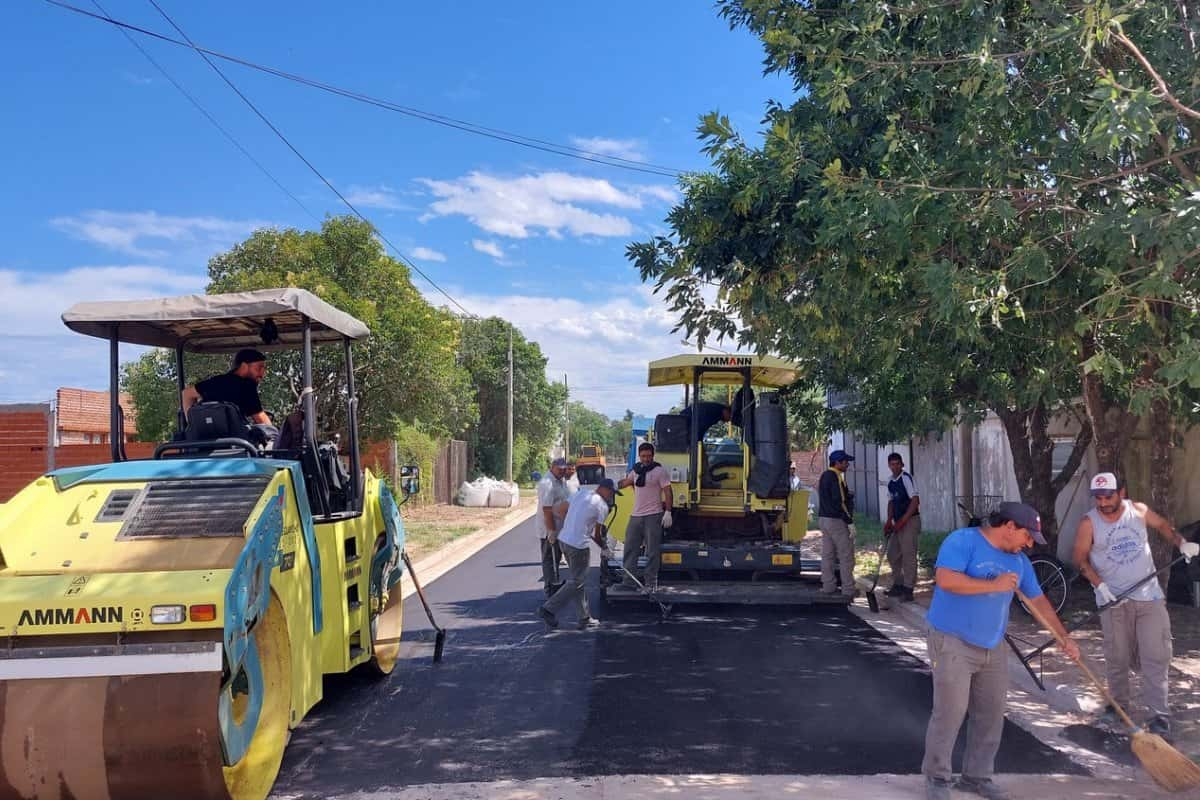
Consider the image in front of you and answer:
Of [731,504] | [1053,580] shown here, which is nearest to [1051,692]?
[1053,580]

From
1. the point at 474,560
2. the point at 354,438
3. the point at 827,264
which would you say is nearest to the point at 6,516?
the point at 354,438

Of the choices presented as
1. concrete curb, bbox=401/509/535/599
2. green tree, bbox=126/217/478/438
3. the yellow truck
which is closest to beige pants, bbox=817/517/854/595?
the yellow truck

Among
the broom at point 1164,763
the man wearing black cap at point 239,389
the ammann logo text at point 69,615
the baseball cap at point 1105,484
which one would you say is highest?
the man wearing black cap at point 239,389

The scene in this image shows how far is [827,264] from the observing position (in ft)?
25.9

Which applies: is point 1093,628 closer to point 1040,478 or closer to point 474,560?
point 1040,478

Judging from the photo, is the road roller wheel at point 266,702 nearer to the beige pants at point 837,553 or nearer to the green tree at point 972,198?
the green tree at point 972,198

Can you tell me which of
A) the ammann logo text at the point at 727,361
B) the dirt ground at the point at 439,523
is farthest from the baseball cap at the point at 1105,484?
the dirt ground at the point at 439,523

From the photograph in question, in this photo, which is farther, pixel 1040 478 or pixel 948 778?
pixel 1040 478

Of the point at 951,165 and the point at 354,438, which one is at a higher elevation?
the point at 951,165

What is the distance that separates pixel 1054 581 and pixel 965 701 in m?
5.61

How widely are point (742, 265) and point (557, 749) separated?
13.0 feet

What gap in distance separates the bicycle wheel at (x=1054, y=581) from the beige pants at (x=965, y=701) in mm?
5215

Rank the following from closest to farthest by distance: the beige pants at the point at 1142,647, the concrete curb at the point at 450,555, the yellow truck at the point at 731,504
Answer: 1. the beige pants at the point at 1142,647
2. the yellow truck at the point at 731,504
3. the concrete curb at the point at 450,555

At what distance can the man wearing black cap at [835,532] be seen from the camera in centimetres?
1123
